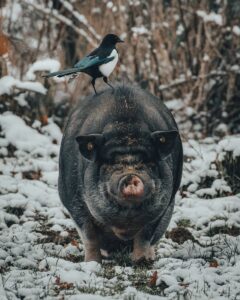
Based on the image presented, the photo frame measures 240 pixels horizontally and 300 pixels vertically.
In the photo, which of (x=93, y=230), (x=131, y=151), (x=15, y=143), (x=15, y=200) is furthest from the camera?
(x=15, y=143)

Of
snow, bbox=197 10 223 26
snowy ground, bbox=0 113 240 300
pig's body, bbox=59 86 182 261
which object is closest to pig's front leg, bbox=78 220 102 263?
pig's body, bbox=59 86 182 261

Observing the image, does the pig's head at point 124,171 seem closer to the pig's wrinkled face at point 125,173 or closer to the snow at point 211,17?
the pig's wrinkled face at point 125,173

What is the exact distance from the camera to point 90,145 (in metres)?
4.81

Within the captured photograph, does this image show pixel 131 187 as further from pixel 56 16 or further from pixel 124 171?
pixel 56 16

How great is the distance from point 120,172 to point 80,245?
49.2 inches

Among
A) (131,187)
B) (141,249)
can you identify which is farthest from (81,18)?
(131,187)

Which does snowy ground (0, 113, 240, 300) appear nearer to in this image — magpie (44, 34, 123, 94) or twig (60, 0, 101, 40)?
magpie (44, 34, 123, 94)

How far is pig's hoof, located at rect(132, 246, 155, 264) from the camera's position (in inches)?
197

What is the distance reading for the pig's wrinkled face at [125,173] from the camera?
4566 mm

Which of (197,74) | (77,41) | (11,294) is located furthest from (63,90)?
(11,294)

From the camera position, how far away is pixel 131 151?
468 centimetres

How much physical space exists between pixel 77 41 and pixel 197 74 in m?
1.83

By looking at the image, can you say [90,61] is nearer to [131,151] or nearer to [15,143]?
[131,151]

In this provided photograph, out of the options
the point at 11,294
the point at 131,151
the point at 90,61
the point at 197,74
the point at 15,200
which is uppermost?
the point at 197,74
